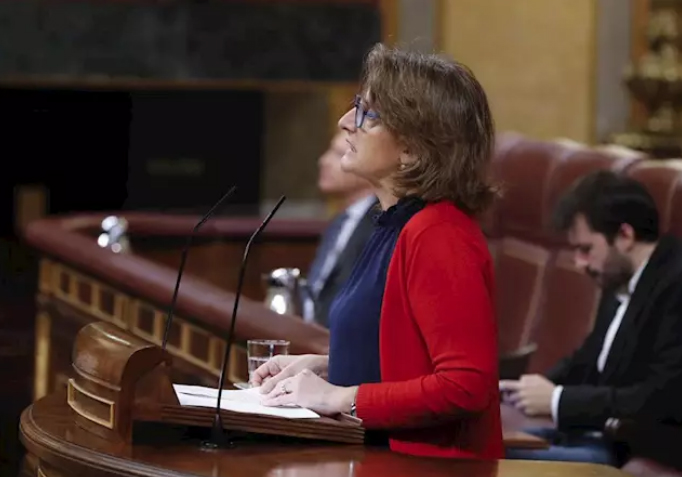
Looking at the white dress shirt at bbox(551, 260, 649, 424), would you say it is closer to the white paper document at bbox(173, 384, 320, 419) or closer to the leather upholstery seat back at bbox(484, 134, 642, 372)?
the leather upholstery seat back at bbox(484, 134, 642, 372)

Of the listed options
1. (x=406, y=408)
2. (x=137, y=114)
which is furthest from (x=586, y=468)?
(x=137, y=114)

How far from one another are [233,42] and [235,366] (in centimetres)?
491

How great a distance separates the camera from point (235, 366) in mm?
3879

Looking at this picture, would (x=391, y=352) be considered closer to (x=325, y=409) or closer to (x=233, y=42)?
(x=325, y=409)

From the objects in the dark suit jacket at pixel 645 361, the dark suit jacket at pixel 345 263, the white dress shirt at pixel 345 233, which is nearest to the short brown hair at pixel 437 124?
the dark suit jacket at pixel 645 361

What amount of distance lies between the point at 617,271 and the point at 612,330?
18 cm

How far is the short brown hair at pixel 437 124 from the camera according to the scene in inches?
93.4

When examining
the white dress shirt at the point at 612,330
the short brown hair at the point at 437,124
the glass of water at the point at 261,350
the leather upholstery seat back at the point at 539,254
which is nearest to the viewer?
the short brown hair at the point at 437,124

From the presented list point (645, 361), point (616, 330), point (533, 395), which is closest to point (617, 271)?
point (616, 330)

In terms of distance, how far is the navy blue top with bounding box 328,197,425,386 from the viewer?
240 centimetres

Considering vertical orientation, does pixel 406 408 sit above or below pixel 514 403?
above

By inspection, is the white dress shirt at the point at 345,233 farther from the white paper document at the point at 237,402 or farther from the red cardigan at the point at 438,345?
the red cardigan at the point at 438,345

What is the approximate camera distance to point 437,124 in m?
2.37

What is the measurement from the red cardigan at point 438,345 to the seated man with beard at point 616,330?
1376 mm
